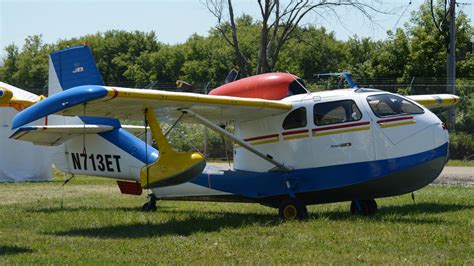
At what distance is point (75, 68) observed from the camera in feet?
48.7

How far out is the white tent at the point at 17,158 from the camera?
23.5m

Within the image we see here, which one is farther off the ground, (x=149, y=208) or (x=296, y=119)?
(x=296, y=119)

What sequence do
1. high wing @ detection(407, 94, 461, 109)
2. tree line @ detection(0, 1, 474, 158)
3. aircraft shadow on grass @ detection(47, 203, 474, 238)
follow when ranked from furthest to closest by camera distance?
tree line @ detection(0, 1, 474, 158) < high wing @ detection(407, 94, 461, 109) < aircraft shadow on grass @ detection(47, 203, 474, 238)

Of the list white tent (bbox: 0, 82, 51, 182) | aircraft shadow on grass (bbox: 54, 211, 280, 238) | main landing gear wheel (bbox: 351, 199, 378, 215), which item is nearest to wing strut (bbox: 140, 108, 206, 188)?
aircraft shadow on grass (bbox: 54, 211, 280, 238)

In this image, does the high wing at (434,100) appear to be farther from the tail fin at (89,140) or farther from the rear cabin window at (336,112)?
the tail fin at (89,140)

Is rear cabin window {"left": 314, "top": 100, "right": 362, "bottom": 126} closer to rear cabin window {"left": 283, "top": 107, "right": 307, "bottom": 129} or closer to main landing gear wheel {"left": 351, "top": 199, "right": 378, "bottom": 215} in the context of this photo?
rear cabin window {"left": 283, "top": 107, "right": 307, "bottom": 129}

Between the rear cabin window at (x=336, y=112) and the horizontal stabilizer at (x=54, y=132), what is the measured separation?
4.52 metres

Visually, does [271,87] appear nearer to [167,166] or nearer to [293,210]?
[293,210]

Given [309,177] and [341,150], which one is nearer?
[341,150]

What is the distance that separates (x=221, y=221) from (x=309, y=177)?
171 centimetres

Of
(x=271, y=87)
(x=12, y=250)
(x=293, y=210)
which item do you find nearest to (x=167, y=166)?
(x=293, y=210)

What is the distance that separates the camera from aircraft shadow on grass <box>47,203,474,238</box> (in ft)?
36.8

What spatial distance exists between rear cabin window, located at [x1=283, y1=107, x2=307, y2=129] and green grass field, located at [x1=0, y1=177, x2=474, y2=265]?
5.45ft

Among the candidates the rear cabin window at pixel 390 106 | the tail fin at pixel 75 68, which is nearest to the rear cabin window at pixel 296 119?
the rear cabin window at pixel 390 106
